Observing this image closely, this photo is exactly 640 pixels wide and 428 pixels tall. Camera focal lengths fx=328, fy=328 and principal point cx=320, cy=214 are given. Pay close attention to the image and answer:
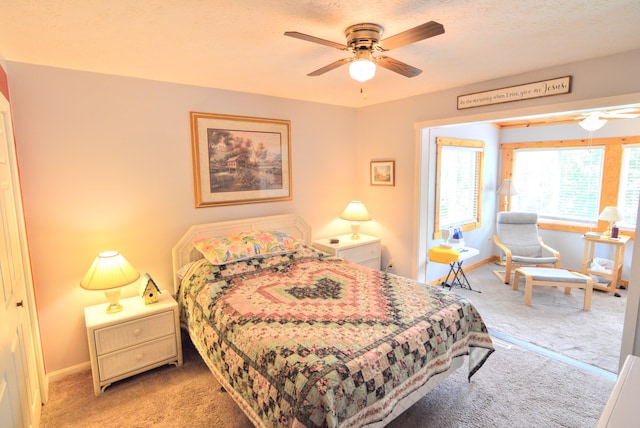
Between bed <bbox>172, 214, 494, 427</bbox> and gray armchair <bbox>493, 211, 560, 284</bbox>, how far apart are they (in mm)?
2712

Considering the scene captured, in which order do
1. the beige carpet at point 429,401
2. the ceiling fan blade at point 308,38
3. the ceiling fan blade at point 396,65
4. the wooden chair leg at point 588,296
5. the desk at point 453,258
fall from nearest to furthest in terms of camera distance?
the ceiling fan blade at point 308,38
the ceiling fan blade at point 396,65
the beige carpet at point 429,401
the wooden chair leg at point 588,296
the desk at point 453,258

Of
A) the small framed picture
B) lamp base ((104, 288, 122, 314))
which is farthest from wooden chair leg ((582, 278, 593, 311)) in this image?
lamp base ((104, 288, 122, 314))

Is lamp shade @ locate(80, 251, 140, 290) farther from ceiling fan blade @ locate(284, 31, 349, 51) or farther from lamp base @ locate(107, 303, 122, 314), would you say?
ceiling fan blade @ locate(284, 31, 349, 51)

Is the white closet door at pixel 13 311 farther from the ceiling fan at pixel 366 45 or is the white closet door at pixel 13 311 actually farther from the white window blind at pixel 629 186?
the white window blind at pixel 629 186

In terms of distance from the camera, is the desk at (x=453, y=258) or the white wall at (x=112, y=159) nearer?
the white wall at (x=112, y=159)

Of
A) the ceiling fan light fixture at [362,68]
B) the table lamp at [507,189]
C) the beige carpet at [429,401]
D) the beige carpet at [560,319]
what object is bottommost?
the beige carpet at [429,401]

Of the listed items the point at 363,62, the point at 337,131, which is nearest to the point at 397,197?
the point at 337,131

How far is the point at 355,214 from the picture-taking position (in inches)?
163

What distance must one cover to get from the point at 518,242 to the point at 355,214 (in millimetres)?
2656

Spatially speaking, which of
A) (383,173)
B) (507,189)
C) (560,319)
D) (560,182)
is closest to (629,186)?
(560,182)

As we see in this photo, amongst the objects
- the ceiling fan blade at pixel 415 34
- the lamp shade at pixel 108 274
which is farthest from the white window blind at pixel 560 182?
the lamp shade at pixel 108 274

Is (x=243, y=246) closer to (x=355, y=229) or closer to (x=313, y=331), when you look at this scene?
(x=313, y=331)

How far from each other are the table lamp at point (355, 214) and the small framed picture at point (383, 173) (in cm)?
39

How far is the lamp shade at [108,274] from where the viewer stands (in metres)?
2.44
